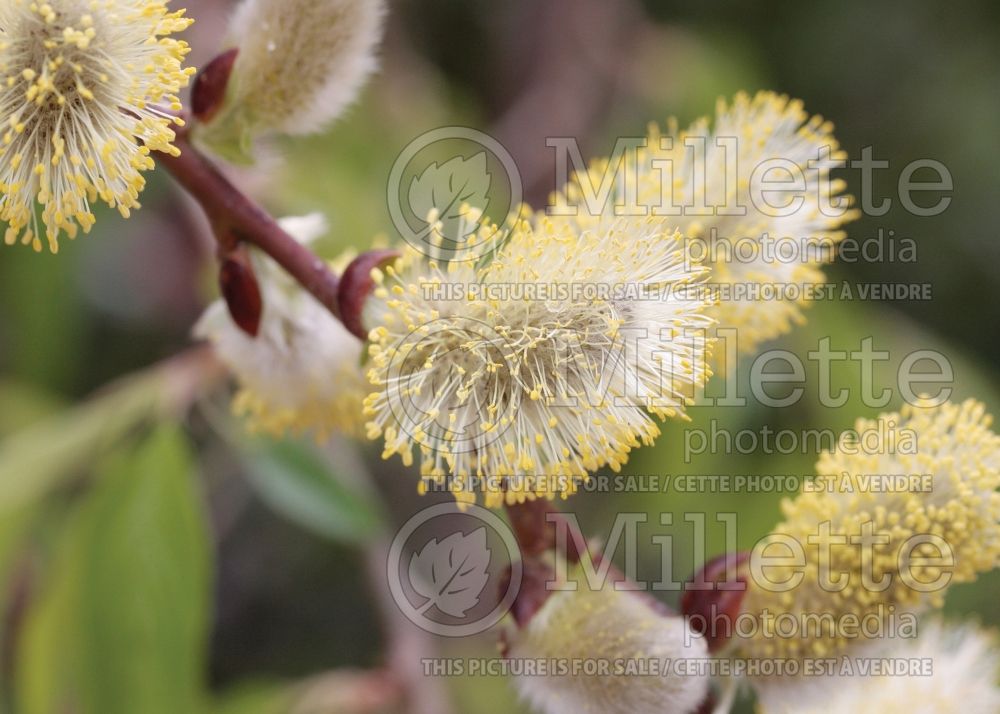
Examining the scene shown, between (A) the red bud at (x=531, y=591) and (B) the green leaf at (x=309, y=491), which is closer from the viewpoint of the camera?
(A) the red bud at (x=531, y=591)

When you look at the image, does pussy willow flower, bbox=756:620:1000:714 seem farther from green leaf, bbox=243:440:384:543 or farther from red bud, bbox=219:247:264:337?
green leaf, bbox=243:440:384:543

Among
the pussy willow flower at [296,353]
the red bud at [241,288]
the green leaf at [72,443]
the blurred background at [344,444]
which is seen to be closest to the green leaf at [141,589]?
the blurred background at [344,444]

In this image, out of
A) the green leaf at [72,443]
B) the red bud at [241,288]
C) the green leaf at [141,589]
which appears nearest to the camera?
the red bud at [241,288]

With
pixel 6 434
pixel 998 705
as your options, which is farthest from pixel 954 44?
pixel 6 434

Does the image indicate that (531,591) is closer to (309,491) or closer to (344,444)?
(309,491)

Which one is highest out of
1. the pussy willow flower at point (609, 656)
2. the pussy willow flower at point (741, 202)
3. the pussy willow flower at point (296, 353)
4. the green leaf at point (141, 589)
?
the pussy willow flower at point (741, 202)

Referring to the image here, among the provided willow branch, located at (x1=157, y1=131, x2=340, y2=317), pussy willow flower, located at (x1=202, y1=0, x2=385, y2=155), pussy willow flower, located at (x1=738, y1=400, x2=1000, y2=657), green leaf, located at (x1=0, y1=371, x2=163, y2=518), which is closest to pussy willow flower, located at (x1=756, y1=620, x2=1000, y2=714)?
pussy willow flower, located at (x1=738, y1=400, x2=1000, y2=657)

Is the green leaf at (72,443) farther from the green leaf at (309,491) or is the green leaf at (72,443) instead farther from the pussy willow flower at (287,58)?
the pussy willow flower at (287,58)
